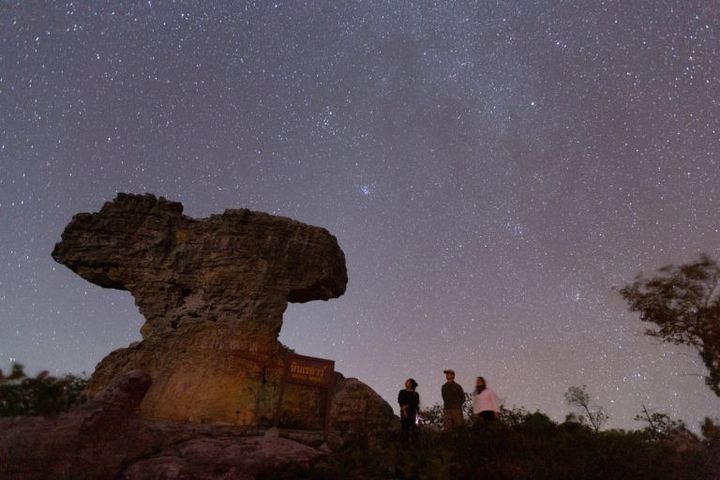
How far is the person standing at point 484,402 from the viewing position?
43.0 feet

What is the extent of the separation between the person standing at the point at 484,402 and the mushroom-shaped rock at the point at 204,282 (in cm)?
759

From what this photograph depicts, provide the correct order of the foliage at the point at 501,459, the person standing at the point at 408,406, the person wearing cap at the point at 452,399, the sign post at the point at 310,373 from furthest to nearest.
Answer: the person wearing cap at the point at 452,399 < the person standing at the point at 408,406 < the sign post at the point at 310,373 < the foliage at the point at 501,459

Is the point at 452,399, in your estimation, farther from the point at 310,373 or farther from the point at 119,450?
the point at 119,450

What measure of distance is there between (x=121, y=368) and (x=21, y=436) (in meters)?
8.12

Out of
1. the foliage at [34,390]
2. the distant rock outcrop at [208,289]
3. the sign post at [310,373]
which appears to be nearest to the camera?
the foliage at [34,390]

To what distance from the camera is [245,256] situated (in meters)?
20.1

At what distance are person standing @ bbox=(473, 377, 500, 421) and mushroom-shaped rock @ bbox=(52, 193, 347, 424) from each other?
7.59 metres

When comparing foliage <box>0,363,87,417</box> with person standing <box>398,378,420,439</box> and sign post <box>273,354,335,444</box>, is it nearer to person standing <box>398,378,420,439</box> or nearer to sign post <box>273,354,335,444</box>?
sign post <box>273,354,335,444</box>

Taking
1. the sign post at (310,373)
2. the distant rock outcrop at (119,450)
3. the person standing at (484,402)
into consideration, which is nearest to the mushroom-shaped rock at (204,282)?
the sign post at (310,373)

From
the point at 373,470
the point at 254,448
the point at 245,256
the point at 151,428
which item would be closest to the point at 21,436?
the point at 151,428

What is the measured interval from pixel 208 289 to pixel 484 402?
11557 millimetres

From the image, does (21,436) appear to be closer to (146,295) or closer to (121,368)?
(121,368)

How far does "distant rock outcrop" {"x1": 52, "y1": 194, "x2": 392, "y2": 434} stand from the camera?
1753 cm

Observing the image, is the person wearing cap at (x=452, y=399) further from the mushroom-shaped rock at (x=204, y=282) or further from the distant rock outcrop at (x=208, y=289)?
the mushroom-shaped rock at (x=204, y=282)
